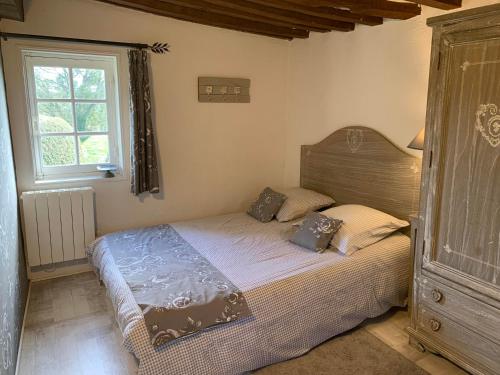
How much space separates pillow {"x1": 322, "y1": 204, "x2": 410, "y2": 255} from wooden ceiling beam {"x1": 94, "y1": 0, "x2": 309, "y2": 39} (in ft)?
5.97

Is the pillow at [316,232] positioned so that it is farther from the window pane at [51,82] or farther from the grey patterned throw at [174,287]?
the window pane at [51,82]

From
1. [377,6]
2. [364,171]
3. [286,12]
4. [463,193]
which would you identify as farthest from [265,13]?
[463,193]

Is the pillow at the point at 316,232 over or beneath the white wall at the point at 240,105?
beneath

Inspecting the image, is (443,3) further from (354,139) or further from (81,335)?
(81,335)

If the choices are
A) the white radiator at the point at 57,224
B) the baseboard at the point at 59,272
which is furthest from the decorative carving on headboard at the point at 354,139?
the baseboard at the point at 59,272

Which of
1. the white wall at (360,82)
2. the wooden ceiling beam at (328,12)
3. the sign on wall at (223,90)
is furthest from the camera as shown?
the sign on wall at (223,90)

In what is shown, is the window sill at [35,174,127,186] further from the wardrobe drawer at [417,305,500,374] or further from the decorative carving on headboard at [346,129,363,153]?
the wardrobe drawer at [417,305,500,374]

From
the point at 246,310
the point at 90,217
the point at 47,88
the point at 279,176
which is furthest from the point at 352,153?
the point at 47,88

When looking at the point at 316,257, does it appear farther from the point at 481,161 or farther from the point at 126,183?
the point at 126,183

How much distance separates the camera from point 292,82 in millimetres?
3871

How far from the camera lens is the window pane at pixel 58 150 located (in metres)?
3.06

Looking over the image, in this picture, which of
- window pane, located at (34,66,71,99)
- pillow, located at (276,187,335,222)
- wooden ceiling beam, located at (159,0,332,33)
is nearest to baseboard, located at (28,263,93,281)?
window pane, located at (34,66,71,99)

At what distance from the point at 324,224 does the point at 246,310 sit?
97 centimetres

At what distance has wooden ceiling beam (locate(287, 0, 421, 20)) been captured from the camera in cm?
231
